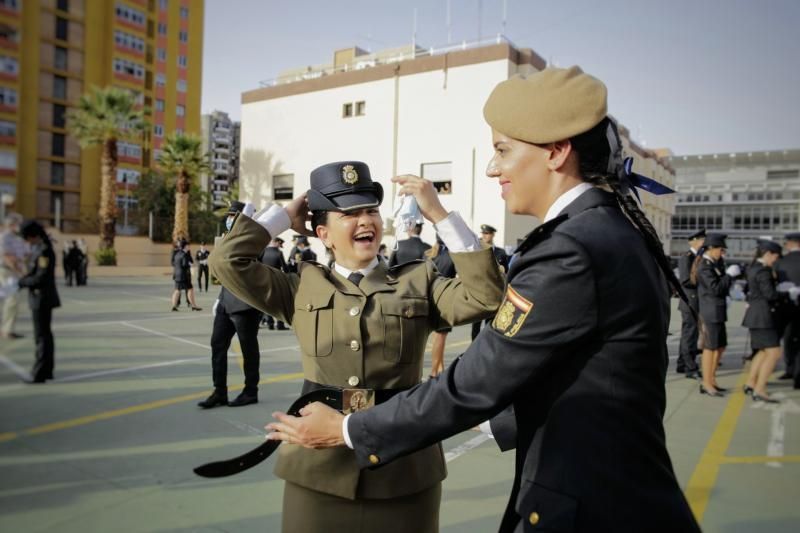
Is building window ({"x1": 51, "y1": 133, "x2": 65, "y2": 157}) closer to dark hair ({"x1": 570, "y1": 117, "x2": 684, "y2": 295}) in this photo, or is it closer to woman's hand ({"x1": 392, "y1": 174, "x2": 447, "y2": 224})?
woman's hand ({"x1": 392, "y1": 174, "x2": 447, "y2": 224})

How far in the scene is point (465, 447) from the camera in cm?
466

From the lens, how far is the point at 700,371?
26.3ft

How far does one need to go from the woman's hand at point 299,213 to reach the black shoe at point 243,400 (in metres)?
3.84

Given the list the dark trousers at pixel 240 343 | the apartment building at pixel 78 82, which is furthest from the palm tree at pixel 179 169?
the dark trousers at pixel 240 343

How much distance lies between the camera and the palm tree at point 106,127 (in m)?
2.67

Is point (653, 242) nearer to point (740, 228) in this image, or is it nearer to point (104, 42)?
point (104, 42)

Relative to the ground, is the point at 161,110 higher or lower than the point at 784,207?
lower

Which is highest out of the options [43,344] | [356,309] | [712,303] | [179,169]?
[179,169]

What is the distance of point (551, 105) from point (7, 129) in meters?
1.80

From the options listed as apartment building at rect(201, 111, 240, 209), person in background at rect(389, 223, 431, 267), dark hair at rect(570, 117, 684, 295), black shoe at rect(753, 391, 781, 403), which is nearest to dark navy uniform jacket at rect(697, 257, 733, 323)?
black shoe at rect(753, 391, 781, 403)

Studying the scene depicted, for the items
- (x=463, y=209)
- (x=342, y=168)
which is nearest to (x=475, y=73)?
(x=463, y=209)

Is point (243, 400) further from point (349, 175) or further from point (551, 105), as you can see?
point (551, 105)

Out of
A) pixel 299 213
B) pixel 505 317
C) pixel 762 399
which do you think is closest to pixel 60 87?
pixel 299 213

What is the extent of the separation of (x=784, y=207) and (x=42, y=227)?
279 ft
